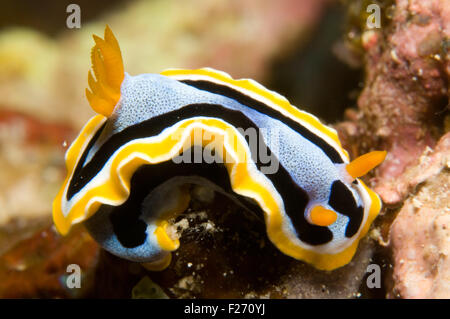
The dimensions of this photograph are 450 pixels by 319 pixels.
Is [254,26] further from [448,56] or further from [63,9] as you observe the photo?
[448,56]

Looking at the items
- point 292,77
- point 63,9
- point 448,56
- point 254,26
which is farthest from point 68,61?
point 448,56

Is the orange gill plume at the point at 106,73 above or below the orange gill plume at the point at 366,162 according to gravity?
above

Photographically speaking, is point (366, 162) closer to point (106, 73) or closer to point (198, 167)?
point (198, 167)

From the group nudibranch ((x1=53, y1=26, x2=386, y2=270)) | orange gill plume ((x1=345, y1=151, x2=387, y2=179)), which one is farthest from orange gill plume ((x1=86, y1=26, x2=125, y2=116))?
orange gill plume ((x1=345, y1=151, x2=387, y2=179))

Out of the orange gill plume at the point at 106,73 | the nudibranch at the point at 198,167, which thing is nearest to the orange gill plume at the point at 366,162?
the nudibranch at the point at 198,167

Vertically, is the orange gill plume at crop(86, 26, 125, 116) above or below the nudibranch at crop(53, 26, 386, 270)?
above

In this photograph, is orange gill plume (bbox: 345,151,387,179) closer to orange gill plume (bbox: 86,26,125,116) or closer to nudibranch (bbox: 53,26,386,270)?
nudibranch (bbox: 53,26,386,270)

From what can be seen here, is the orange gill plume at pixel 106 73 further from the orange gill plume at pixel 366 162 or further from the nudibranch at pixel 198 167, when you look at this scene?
the orange gill plume at pixel 366 162
